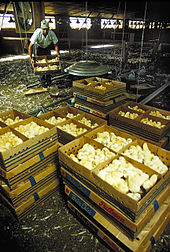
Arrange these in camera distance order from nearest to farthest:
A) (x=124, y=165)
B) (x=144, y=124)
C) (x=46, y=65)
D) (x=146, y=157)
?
(x=124, y=165) < (x=146, y=157) < (x=144, y=124) < (x=46, y=65)

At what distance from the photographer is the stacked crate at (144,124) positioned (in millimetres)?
2920

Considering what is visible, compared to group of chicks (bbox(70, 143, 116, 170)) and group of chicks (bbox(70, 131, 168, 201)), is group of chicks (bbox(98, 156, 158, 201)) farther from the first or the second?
group of chicks (bbox(70, 143, 116, 170))

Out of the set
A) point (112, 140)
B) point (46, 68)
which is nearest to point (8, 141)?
point (112, 140)

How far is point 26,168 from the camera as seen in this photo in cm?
238

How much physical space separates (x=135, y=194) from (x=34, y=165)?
4.80 feet

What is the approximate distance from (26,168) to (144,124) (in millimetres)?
2031

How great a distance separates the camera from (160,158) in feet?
7.36

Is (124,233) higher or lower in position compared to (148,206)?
lower

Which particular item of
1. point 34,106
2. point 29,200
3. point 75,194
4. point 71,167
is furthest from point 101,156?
point 34,106

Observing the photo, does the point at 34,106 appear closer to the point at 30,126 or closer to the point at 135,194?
the point at 30,126

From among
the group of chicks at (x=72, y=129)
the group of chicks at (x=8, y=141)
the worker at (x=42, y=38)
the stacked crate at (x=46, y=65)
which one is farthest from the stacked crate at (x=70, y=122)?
the worker at (x=42, y=38)

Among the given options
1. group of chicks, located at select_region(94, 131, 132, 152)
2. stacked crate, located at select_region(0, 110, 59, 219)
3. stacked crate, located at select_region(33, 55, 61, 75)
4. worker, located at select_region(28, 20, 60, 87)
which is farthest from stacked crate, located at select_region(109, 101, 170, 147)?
worker, located at select_region(28, 20, 60, 87)

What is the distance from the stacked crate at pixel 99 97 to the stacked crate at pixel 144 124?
0.39 m

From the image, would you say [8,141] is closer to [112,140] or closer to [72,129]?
[72,129]
